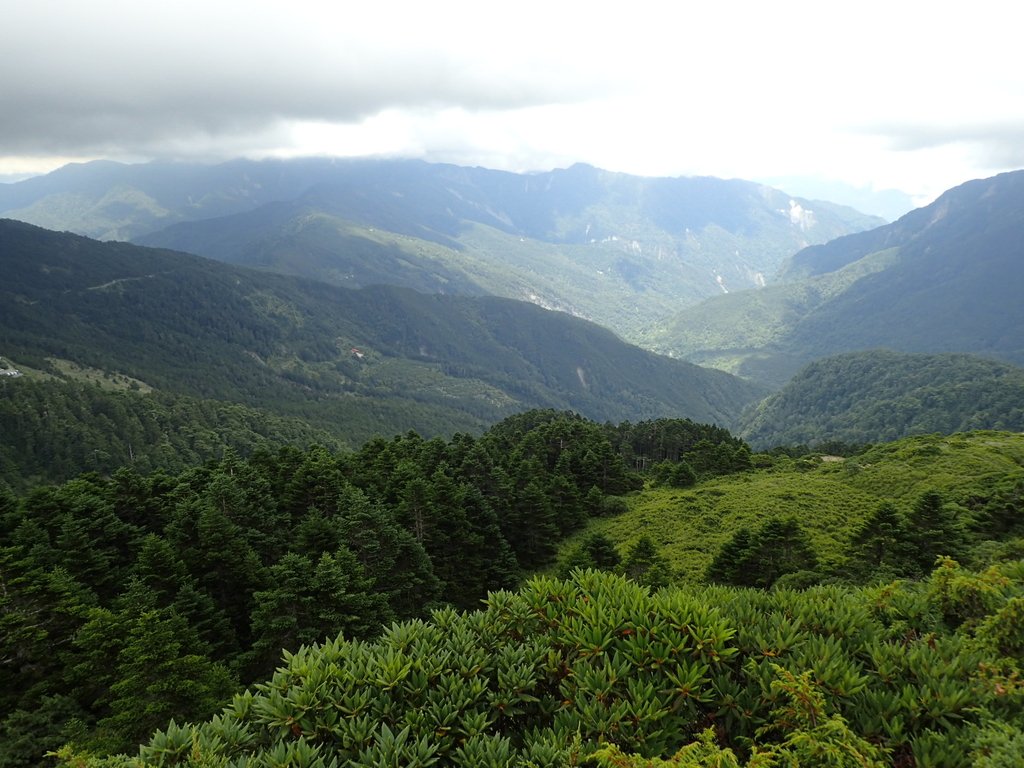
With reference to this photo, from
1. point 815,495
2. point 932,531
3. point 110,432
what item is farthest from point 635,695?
point 110,432

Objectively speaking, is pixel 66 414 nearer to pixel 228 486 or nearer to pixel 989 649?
pixel 228 486

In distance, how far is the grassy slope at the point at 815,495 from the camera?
46000 mm

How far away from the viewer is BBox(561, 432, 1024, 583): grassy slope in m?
46.0

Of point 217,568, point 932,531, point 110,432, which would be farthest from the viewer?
point 110,432

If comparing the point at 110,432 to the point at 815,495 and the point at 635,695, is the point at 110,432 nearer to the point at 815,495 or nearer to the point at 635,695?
the point at 815,495

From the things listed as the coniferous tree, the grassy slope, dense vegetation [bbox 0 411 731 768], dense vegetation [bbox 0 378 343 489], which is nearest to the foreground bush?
dense vegetation [bbox 0 411 731 768]

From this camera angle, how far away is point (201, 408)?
591 feet

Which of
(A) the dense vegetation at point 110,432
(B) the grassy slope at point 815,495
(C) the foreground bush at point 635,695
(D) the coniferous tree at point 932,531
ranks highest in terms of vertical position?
(C) the foreground bush at point 635,695

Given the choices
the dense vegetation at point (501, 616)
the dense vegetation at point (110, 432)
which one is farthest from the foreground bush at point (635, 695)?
the dense vegetation at point (110, 432)

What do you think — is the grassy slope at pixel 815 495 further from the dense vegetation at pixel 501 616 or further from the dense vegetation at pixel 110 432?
the dense vegetation at pixel 110 432

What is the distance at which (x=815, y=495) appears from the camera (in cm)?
5428

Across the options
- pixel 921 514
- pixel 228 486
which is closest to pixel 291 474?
pixel 228 486

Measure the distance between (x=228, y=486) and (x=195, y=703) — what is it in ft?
56.1

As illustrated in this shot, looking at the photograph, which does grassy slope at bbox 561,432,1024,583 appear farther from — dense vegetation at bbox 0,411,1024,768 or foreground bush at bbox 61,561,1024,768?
foreground bush at bbox 61,561,1024,768
